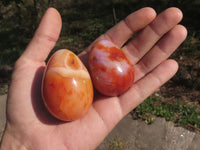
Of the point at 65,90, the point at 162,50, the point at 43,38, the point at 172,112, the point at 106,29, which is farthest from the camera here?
the point at 106,29

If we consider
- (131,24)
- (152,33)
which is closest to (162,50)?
(152,33)

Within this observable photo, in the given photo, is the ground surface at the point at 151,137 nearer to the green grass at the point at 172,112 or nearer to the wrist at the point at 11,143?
the green grass at the point at 172,112

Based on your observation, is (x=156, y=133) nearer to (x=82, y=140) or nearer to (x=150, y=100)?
(x=150, y=100)

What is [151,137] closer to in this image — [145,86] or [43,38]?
[145,86]

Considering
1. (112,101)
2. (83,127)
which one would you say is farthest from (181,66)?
(83,127)

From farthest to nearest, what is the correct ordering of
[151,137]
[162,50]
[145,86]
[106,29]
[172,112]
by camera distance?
[106,29]
[172,112]
[151,137]
[162,50]
[145,86]

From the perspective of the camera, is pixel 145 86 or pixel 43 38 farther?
pixel 145 86

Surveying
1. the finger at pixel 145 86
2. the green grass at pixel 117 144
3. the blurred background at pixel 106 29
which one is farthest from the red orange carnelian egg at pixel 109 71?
the blurred background at pixel 106 29
